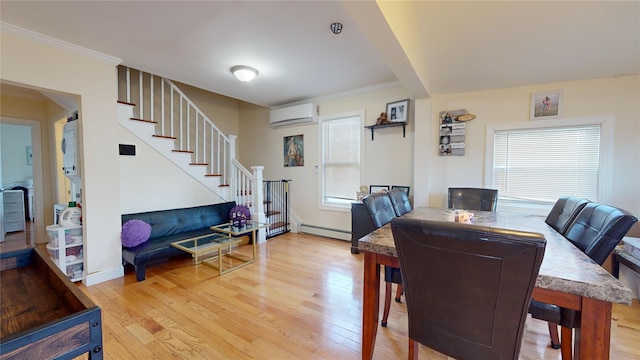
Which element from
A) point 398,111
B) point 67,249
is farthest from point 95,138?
point 398,111

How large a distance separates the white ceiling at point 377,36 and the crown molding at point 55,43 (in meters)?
0.05

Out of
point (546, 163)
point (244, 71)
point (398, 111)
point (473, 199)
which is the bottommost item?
point (473, 199)

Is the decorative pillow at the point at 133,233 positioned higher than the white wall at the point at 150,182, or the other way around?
the white wall at the point at 150,182

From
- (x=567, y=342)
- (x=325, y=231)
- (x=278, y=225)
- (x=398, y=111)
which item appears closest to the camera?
(x=567, y=342)

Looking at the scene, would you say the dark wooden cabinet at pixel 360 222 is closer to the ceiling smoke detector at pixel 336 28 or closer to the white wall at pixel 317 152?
the white wall at pixel 317 152

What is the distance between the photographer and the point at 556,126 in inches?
103

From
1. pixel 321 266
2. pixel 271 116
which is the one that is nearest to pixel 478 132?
pixel 321 266

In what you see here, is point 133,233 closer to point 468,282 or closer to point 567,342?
point 468,282

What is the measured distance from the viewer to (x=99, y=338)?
0.63 meters

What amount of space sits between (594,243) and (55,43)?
438 centimetres

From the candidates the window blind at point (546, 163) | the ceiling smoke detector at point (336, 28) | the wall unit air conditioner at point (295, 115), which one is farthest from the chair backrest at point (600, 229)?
the wall unit air conditioner at point (295, 115)

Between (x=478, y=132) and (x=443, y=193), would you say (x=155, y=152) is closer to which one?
(x=443, y=193)

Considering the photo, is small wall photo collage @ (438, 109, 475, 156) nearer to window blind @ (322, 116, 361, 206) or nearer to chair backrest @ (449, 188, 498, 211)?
chair backrest @ (449, 188, 498, 211)

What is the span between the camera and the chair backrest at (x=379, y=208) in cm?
178
